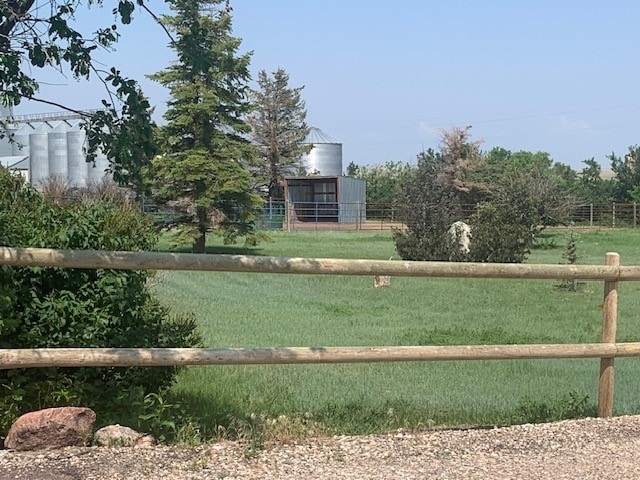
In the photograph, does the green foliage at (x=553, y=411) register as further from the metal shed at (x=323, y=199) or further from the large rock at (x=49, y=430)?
the metal shed at (x=323, y=199)

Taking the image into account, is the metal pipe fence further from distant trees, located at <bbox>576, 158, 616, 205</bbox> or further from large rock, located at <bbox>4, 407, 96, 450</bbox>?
large rock, located at <bbox>4, 407, 96, 450</bbox>

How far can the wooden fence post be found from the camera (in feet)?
20.6

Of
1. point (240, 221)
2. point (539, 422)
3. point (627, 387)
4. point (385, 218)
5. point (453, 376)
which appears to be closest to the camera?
point (539, 422)

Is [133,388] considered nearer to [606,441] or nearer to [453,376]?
[606,441]

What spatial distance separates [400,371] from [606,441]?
313 cm

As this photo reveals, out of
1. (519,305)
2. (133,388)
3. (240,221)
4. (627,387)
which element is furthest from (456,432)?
(240,221)

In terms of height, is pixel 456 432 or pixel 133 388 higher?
pixel 133 388

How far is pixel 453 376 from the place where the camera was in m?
8.38

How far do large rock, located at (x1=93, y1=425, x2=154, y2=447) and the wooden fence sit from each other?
1.54 feet

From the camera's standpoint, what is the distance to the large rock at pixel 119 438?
5.05m

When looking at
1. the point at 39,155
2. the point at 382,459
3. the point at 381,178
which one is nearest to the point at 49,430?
the point at 382,459

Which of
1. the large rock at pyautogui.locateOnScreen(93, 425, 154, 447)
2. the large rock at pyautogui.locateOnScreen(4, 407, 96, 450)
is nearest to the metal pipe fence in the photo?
the large rock at pyautogui.locateOnScreen(93, 425, 154, 447)

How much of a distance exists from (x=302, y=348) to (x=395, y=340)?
18.3 feet

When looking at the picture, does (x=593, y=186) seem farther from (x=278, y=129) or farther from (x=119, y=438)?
(x=119, y=438)
